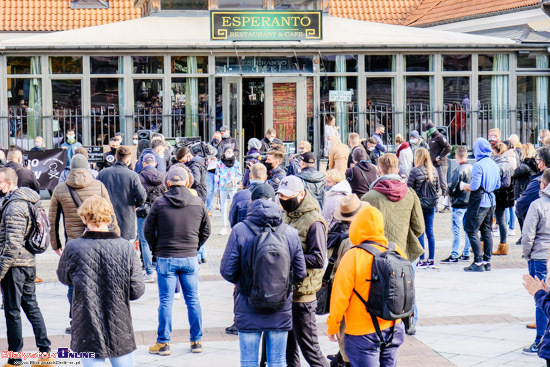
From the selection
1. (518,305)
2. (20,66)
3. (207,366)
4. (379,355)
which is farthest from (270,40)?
(379,355)

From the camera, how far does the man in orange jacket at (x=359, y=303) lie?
587cm

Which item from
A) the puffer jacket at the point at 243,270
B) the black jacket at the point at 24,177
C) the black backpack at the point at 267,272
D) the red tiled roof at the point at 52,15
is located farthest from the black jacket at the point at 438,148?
the red tiled roof at the point at 52,15

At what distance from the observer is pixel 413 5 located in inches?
1444

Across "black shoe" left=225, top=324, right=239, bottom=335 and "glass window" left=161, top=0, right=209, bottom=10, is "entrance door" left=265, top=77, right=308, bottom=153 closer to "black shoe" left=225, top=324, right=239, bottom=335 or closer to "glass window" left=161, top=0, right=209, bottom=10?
"glass window" left=161, top=0, right=209, bottom=10

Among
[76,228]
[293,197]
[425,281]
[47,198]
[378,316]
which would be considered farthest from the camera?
[47,198]

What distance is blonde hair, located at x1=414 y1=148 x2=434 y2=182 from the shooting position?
1246cm

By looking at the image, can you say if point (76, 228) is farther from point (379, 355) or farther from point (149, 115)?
point (149, 115)

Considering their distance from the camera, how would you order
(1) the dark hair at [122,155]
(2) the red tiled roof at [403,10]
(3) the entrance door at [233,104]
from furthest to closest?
(2) the red tiled roof at [403,10] → (3) the entrance door at [233,104] → (1) the dark hair at [122,155]

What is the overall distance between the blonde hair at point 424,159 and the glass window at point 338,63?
439 inches

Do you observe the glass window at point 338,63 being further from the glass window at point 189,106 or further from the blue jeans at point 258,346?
the blue jeans at point 258,346

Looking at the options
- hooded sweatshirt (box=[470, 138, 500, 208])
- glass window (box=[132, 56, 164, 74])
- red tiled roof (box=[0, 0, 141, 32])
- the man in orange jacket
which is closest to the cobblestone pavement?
hooded sweatshirt (box=[470, 138, 500, 208])

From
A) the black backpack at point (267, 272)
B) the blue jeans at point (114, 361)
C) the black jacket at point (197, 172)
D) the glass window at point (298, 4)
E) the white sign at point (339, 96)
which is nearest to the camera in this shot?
the blue jeans at point (114, 361)

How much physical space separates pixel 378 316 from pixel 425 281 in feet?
20.2

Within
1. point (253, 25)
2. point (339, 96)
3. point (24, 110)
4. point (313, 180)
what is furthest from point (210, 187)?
point (24, 110)
